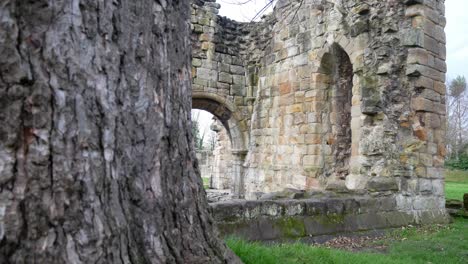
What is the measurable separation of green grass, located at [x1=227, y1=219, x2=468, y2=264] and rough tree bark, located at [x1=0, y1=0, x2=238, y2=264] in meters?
1.29

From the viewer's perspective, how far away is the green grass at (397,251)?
3.18 meters

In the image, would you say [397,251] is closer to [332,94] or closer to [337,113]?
[337,113]

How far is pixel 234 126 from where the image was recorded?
12.2 m

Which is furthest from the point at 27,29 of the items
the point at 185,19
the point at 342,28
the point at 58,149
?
the point at 342,28

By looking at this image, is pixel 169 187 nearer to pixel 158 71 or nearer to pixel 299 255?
pixel 158 71

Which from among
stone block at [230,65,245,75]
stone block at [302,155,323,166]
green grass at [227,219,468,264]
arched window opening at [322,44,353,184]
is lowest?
green grass at [227,219,468,264]

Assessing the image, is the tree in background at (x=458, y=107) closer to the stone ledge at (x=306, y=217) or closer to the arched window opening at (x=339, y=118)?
the arched window opening at (x=339, y=118)

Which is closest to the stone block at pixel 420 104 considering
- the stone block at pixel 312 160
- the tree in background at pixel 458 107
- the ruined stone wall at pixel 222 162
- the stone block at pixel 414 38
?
the stone block at pixel 414 38

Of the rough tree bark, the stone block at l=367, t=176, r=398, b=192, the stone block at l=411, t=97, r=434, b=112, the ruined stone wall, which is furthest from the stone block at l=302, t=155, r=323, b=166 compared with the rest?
the rough tree bark

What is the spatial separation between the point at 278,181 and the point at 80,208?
9.09 meters

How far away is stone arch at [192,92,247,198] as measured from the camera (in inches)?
470

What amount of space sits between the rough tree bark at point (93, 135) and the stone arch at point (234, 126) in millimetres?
9926

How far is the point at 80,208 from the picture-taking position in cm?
151

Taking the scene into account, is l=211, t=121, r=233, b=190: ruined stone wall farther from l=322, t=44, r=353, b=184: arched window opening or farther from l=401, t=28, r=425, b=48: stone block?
l=401, t=28, r=425, b=48: stone block
